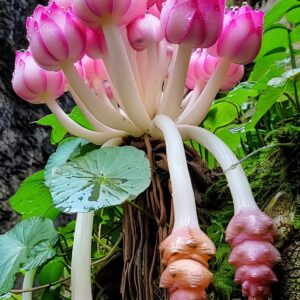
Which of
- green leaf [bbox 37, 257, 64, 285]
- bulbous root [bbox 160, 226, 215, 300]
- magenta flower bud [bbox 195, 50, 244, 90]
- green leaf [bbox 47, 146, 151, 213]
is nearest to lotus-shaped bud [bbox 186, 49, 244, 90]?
magenta flower bud [bbox 195, 50, 244, 90]

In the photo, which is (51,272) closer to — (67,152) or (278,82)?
(67,152)

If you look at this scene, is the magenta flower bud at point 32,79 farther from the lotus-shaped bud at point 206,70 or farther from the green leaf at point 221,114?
the green leaf at point 221,114

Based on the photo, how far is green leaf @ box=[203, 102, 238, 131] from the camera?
3.13 ft

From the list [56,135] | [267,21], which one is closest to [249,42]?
[267,21]

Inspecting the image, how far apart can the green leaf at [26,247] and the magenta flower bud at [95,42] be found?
0.76 ft

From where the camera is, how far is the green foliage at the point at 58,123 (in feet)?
2.86

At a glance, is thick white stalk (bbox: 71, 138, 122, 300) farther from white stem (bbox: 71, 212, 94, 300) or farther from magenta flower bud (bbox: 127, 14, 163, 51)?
magenta flower bud (bbox: 127, 14, 163, 51)

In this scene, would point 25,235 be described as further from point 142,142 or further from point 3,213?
point 3,213

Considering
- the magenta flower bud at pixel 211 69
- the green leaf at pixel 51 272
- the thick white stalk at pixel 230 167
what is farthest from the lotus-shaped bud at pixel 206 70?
the green leaf at pixel 51 272

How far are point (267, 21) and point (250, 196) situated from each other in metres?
0.48

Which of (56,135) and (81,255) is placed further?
(56,135)

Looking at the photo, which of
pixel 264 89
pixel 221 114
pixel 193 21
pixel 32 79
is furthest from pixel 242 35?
pixel 221 114

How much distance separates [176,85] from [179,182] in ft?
0.54

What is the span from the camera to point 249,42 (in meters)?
0.54
